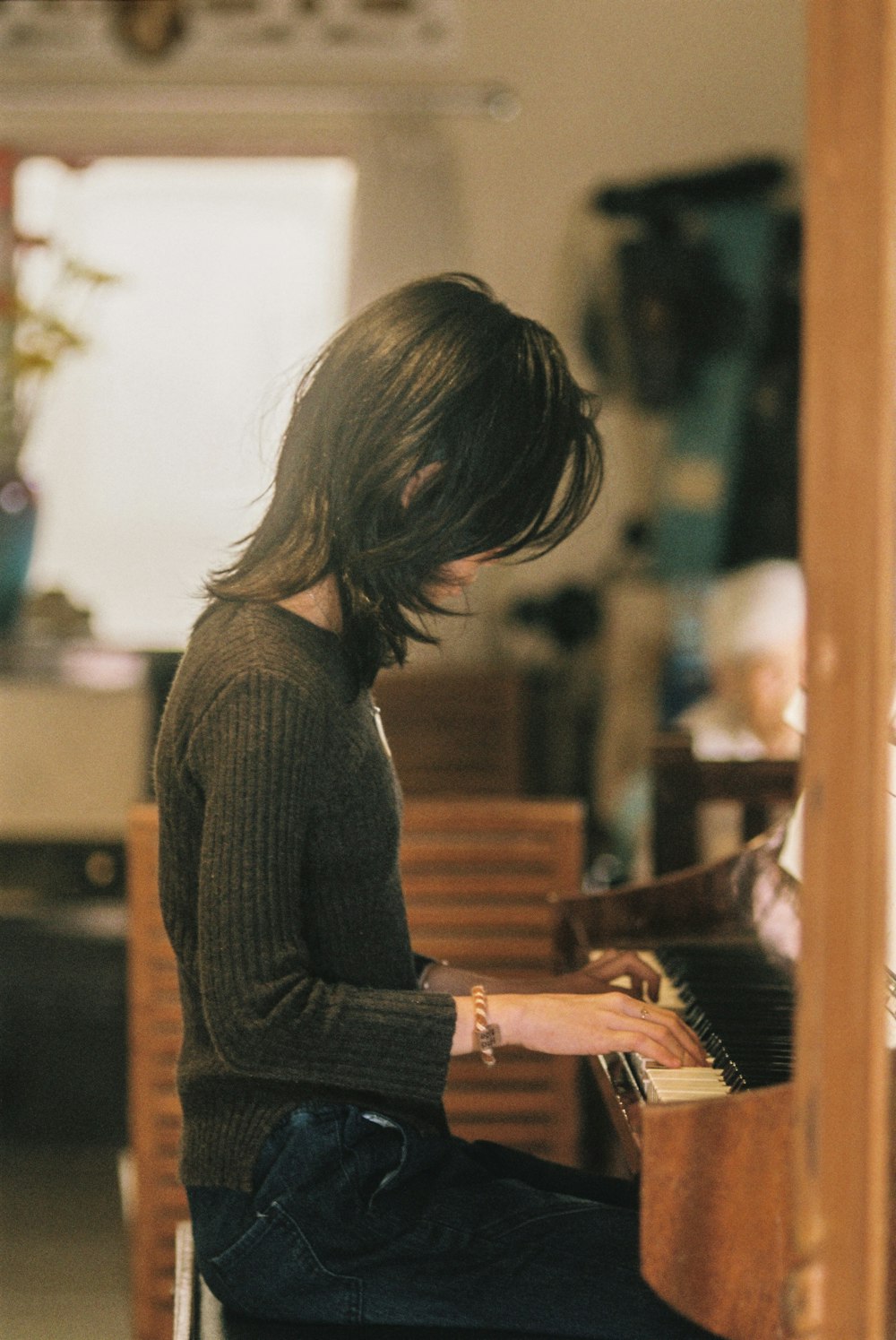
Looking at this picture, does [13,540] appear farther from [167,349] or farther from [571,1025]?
[571,1025]

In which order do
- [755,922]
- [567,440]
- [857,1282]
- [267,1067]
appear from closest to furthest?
[857,1282], [267,1067], [567,440], [755,922]

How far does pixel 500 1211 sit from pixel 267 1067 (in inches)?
11.4

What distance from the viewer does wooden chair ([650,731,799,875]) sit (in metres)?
2.27

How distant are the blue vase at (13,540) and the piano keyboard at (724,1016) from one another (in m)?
2.51

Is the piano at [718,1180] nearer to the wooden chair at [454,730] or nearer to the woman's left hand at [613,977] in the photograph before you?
the woman's left hand at [613,977]

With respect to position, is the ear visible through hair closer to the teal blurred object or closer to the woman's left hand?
the woman's left hand

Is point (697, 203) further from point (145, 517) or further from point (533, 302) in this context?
point (145, 517)

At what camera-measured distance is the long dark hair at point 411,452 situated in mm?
1370

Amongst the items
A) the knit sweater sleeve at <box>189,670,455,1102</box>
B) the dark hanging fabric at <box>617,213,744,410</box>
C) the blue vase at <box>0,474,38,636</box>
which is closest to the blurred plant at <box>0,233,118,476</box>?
the blue vase at <box>0,474,38,636</box>

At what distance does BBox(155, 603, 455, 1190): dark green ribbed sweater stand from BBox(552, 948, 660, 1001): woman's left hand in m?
0.25

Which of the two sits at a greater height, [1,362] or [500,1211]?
[1,362]

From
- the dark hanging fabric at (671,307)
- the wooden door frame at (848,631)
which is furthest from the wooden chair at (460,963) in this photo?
the dark hanging fabric at (671,307)

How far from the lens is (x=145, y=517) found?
15.9ft

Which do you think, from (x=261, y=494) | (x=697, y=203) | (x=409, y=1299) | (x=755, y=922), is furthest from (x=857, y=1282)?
(x=697, y=203)
